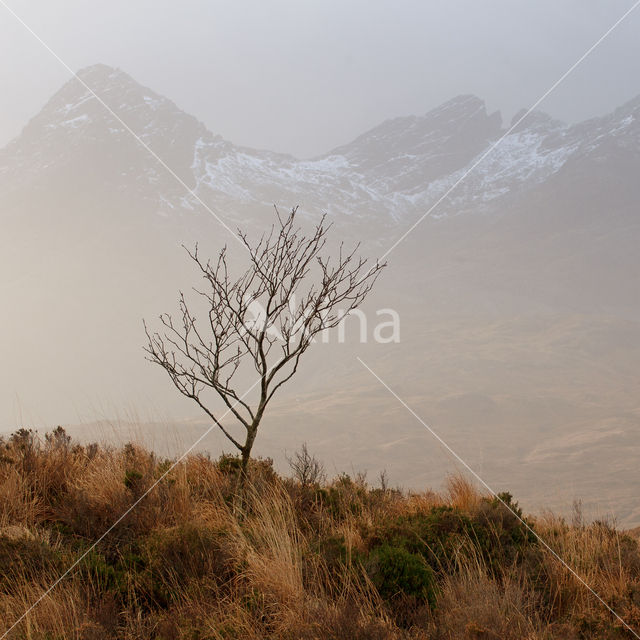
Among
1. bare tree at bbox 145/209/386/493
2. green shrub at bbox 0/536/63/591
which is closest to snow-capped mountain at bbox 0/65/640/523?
bare tree at bbox 145/209/386/493

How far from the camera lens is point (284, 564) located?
137 inches

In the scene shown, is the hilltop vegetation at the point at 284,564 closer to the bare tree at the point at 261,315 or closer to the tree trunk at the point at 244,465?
the tree trunk at the point at 244,465

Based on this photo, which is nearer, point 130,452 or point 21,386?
point 130,452

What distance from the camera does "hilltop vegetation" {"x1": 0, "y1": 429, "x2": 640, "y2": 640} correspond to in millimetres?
3074

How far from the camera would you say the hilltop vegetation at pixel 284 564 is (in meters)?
3.07

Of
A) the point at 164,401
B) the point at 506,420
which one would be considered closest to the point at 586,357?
the point at 506,420

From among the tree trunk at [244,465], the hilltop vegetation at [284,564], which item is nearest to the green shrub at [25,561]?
the hilltop vegetation at [284,564]

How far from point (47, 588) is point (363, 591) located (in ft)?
5.63

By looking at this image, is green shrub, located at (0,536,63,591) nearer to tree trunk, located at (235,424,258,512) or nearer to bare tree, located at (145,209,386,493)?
bare tree, located at (145,209,386,493)

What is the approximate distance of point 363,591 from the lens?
3365 millimetres

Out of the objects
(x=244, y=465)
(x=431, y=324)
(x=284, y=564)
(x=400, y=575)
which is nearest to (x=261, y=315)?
(x=244, y=465)

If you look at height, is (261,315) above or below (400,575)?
above

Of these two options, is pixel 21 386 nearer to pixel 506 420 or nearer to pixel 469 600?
pixel 506 420

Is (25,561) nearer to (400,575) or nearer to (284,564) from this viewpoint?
(284,564)
